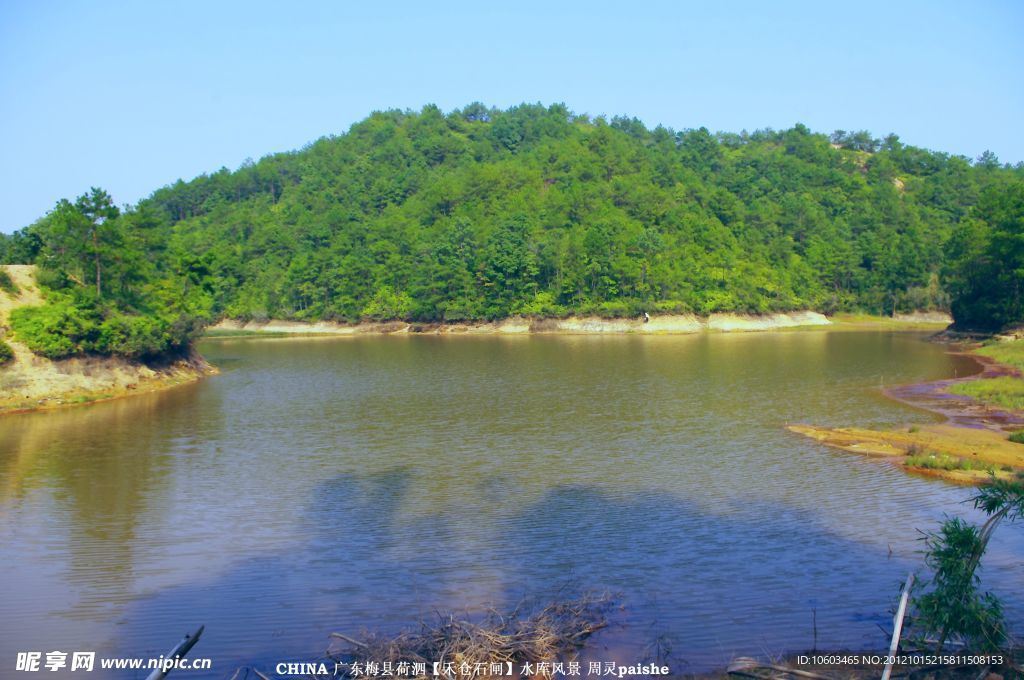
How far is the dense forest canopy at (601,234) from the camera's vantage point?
4097 inches

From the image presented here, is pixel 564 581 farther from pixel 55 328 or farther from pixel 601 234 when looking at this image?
pixel 601 234

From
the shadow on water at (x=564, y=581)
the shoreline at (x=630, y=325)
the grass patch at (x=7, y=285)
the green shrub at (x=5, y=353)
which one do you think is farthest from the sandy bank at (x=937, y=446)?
the shoreline at (x=630, y=325)

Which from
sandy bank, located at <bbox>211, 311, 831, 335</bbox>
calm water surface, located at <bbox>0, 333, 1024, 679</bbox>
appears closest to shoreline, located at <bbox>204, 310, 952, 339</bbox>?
sandy bank, located at <bbox>211, 311, 831, 335</bbox>

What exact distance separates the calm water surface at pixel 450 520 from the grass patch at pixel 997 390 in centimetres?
396

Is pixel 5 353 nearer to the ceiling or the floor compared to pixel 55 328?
nearer to the floor

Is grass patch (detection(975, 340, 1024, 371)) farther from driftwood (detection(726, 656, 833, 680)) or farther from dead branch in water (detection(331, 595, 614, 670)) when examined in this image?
dead branch in water (detection(331, 595, 614, 670))

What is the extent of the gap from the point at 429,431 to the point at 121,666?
19.7 metres

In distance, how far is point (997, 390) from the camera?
3641 centimetres

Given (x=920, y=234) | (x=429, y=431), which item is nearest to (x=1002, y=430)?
(x=429, y=431)

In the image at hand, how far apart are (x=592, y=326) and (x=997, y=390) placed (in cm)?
6650

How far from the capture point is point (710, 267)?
11062cm

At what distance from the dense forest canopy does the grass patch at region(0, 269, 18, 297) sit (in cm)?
1474

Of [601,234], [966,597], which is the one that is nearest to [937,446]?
[966,597]

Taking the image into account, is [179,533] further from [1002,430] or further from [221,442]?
[1002,430]
